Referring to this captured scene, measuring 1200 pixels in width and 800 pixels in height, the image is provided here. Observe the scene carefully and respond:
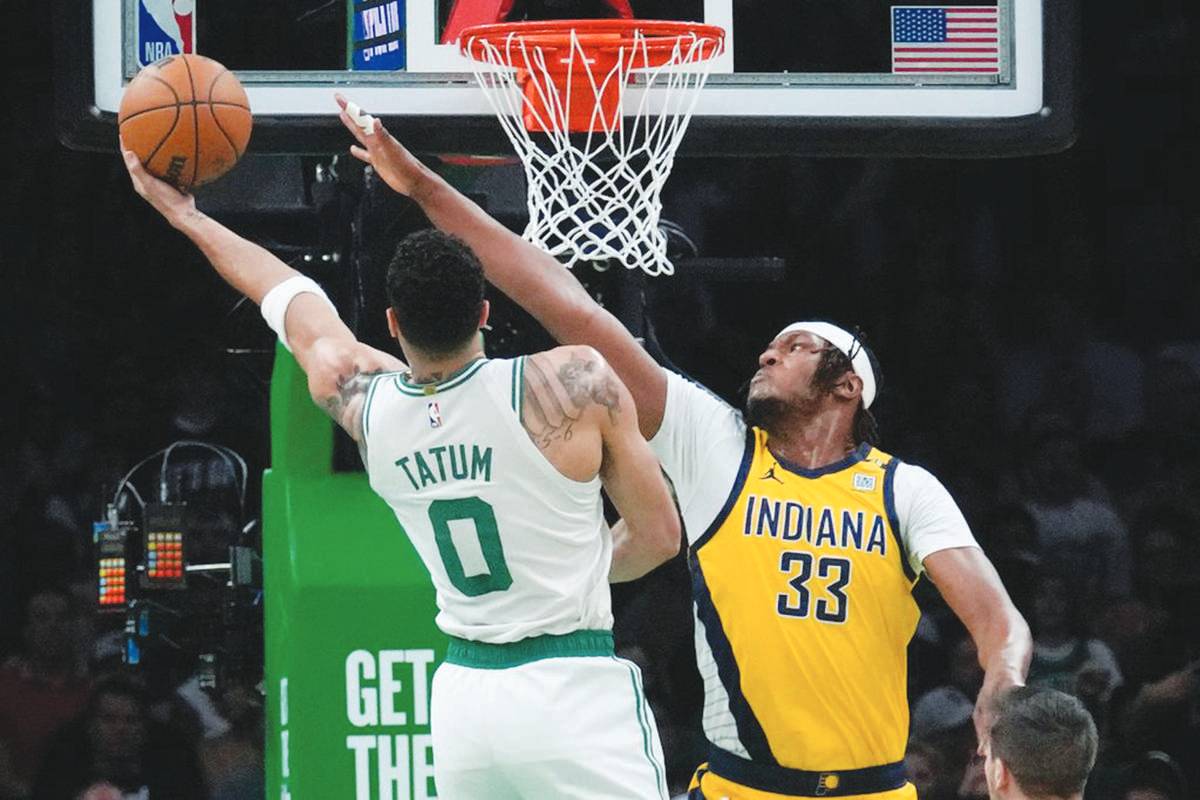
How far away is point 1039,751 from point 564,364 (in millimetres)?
1205

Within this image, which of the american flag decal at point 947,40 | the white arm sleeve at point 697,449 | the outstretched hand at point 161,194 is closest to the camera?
the outstretched hand at point 161,194

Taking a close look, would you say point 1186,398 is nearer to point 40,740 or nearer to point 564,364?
point 40,740

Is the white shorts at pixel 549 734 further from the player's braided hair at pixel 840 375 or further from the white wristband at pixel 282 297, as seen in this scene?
the player's braided hair at pixel 840 375

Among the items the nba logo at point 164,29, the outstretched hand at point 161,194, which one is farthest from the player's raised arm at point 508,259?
the nba logo at point 164,29

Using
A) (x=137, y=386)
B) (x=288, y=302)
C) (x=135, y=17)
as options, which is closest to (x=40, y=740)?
→ (x=137, y=386)

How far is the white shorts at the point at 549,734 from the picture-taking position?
3.97 metres

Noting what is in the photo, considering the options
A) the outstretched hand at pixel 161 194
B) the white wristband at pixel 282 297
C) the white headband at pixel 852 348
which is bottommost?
the white headband at pixel 852 348

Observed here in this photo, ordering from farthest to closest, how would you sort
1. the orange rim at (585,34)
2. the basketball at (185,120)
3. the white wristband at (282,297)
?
1. the orange rim at (585,34)
2. the basketball at (185,120)
3. the white wristband at (282,297)

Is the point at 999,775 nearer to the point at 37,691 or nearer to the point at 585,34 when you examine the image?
the point at 585,34

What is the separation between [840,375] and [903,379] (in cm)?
437

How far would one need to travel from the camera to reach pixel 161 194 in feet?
15.2

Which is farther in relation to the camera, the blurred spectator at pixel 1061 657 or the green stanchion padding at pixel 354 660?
the blurred spectator at pixel 1061 657

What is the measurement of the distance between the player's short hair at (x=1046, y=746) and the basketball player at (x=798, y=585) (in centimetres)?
102

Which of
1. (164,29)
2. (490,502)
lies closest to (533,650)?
(490,502)
